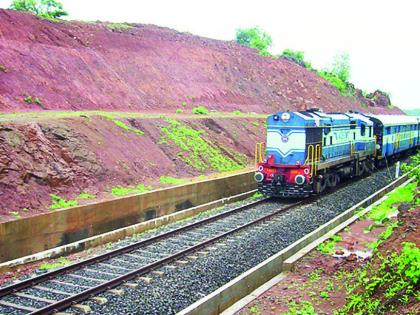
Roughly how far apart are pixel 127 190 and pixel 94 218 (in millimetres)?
3041

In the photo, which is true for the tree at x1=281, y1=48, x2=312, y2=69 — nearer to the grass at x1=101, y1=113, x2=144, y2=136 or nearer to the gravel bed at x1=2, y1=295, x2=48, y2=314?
the grass at x1=101, y1=113, x2=144, y2=136

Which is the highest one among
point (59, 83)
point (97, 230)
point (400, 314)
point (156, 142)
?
point (59, 83)

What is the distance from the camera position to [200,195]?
1969 centimetres

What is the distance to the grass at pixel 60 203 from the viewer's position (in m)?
14.8

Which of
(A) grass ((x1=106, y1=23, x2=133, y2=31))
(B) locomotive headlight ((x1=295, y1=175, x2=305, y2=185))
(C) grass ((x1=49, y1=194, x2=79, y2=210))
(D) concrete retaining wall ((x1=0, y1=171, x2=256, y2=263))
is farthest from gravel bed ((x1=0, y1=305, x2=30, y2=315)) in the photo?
(A) grass ((x1=106, y1=23, x2=133, y2=31))

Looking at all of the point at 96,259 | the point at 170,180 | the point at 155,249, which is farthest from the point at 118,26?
the point at 96,259

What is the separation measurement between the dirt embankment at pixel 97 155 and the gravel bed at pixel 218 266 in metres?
5.52

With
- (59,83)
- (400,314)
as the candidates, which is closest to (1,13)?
(59,83)

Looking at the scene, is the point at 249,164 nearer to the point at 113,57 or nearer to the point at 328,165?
the point at 328,165

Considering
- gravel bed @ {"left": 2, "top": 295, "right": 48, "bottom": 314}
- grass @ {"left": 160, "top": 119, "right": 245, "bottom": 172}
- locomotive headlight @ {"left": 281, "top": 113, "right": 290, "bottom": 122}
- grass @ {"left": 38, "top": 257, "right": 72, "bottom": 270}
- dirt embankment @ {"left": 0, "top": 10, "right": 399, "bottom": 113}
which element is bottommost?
grass @ {"left": 38, "top": 257, "right": 72, "bottom": 270}

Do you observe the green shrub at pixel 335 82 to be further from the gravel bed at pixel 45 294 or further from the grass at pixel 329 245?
the gravel bed at pixel 45 294

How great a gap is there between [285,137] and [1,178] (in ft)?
37.8

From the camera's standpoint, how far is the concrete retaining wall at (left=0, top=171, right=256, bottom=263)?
1249cm

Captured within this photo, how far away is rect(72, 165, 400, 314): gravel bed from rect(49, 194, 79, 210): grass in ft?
17.0
